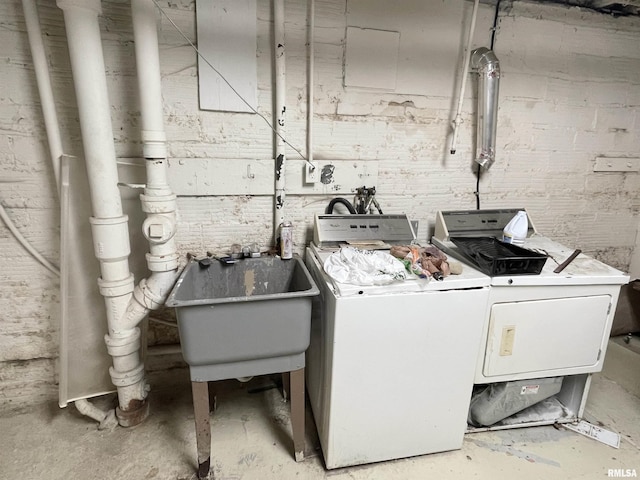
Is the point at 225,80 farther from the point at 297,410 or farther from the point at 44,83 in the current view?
the point at 297,410

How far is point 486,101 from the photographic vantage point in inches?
71.7

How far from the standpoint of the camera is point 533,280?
144 cm

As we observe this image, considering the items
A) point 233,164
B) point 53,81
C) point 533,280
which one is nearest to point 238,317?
point 233,164

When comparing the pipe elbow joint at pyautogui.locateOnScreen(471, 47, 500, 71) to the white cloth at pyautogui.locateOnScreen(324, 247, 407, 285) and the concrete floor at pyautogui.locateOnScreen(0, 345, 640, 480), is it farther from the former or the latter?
the concrete floor at pyautogui.locateOnScreen(0, 345, 640, 480)

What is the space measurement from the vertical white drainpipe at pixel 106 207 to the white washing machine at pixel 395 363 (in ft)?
2.81

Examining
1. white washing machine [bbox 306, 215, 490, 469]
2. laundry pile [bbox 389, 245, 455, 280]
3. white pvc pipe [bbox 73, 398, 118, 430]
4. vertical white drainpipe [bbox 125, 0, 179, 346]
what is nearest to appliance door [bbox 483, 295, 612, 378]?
white washing machine [bbox 306, 215, 490, 469]

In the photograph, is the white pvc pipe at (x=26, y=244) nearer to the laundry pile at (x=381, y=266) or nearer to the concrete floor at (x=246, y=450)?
the concrete floor at (x=246, y=450)

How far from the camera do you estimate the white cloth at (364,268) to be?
1323mm

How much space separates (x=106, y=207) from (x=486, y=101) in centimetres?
187

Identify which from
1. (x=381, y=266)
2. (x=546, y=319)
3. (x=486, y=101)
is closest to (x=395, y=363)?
(x=381, y=266)

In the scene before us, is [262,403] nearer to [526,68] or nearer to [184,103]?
[184,103]

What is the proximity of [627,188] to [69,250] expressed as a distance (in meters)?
3.23

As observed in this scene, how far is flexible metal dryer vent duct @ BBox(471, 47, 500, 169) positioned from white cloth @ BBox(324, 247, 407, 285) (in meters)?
0.91

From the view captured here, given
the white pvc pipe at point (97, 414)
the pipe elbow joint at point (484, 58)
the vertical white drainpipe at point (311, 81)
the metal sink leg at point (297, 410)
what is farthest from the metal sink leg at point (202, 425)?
the pipe elbow joint at point (484, 58)
